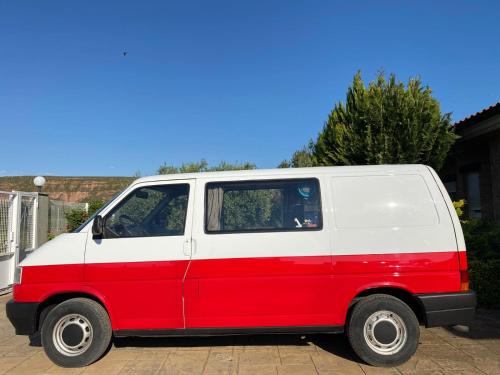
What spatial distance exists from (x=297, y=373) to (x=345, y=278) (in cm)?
A: 106

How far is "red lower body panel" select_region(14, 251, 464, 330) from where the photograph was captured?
4.21m

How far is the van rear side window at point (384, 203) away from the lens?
14.1 ft

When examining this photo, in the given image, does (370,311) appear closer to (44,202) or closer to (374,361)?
(374,361)

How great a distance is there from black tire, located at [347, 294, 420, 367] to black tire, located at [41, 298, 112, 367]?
103 inches

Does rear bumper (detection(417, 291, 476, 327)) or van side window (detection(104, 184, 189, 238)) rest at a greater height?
van side window (detection(104, 184, 189, 238))

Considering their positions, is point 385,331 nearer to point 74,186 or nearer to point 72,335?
point 72,335

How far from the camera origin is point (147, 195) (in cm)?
467

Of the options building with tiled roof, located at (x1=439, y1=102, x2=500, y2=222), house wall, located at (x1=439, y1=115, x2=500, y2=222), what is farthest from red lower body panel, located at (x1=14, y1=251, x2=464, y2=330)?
house wall, located at (x1=439, y1=115, x2=500, y2=222)

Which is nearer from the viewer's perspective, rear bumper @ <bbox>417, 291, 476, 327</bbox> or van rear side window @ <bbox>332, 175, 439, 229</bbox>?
rear bumper @ <bbox>417, 291, 476, 327</bbox>

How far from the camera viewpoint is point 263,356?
4.55 m

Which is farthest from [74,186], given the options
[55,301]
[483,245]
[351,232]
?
[351,232]

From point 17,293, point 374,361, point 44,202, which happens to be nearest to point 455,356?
point 374,361

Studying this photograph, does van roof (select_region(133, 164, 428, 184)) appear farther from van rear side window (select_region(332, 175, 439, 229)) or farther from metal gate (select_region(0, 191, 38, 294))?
metal gate (select_region(0, 191, 38, 294))

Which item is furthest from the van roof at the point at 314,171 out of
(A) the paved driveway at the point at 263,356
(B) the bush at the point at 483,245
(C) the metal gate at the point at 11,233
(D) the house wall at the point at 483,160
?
(C) the metal gate at the point at 11,233
